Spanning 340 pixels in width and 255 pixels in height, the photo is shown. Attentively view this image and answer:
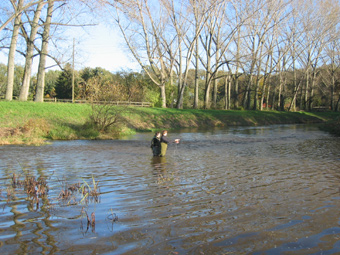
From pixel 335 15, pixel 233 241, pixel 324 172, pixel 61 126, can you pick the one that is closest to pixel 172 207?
pixel 233 241

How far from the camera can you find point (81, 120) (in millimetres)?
29781

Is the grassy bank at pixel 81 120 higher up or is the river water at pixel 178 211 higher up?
the grassy bank at pixel 81 120

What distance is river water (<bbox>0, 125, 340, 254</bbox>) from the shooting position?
16.2 ft

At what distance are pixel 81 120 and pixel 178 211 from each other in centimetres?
2455

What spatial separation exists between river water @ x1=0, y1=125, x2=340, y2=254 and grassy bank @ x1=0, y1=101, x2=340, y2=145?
11192 mm

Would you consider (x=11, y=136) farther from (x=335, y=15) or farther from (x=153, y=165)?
(x=335, y=15)

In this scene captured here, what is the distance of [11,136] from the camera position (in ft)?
66.3

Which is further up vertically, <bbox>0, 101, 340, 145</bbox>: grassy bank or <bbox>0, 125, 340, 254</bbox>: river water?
<bbox>0, 101, 340, 145</bbox>: grassy bank

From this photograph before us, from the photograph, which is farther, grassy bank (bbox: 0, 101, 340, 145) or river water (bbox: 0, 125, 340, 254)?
grassy bank (bbox: 0, 101, 340, 145)

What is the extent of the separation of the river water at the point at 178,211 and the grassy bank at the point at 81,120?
441 inches

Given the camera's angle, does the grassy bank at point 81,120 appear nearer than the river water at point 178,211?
No

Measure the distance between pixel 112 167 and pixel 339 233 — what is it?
796 centimetres

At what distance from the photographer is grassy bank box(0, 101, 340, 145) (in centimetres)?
2232

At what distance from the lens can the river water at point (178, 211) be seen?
4945 mm
